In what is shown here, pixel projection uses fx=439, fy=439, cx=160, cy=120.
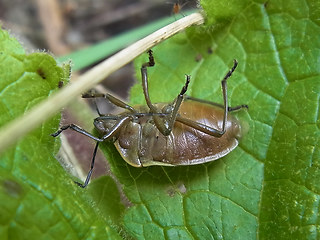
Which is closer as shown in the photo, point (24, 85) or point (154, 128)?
point (24, 85)

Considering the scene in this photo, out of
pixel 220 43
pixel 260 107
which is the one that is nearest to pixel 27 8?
pixel 220 43

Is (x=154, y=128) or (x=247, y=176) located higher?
(x=154, y=128)

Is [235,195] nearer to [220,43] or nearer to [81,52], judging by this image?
[220,43]

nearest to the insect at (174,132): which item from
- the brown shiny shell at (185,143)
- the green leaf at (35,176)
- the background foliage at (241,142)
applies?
the brown shiny shell at (185,143)

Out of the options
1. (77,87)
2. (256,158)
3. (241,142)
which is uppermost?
(77,87)

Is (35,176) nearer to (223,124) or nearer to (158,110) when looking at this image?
(158,110)

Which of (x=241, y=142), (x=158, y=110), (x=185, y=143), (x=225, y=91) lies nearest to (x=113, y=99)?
(x=158, y=110)
